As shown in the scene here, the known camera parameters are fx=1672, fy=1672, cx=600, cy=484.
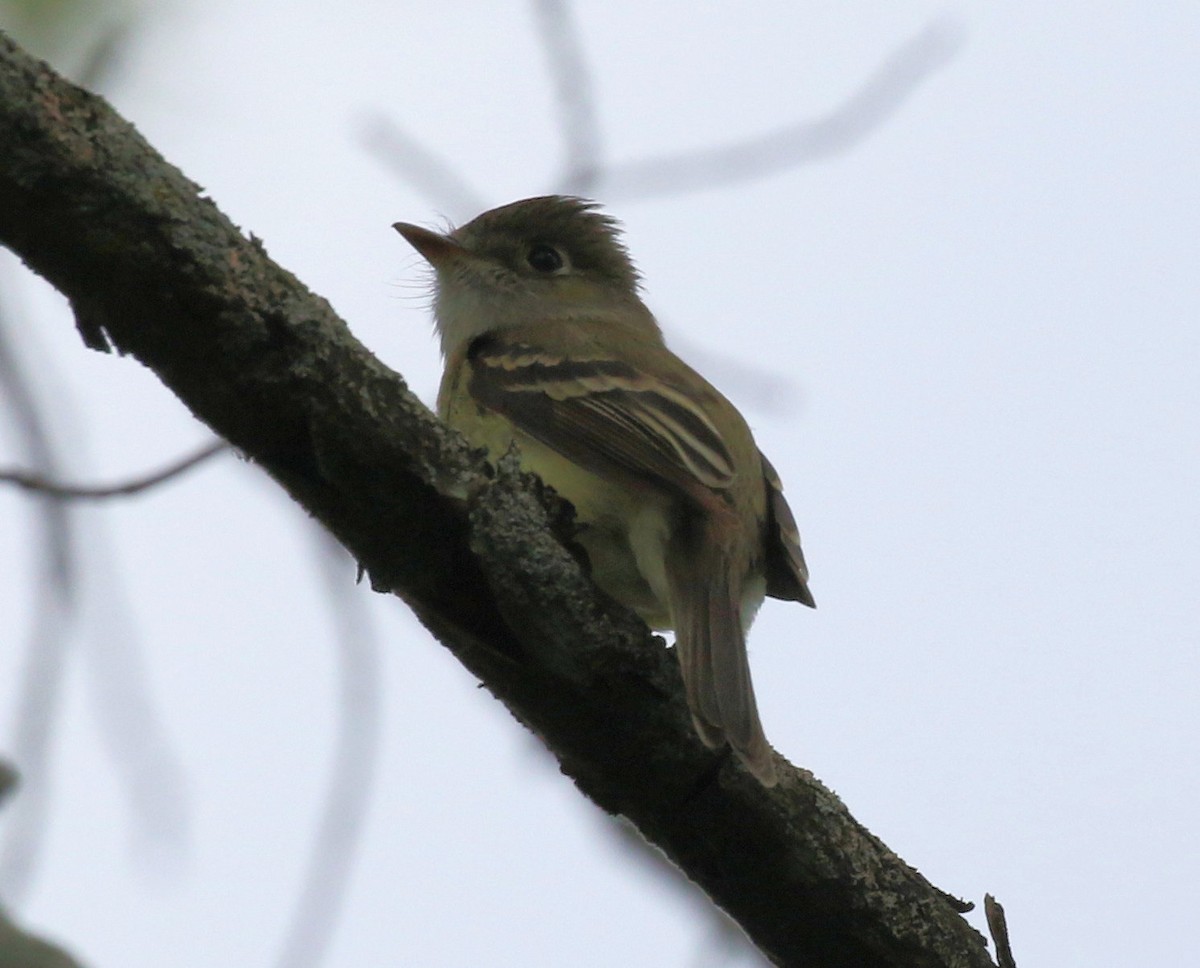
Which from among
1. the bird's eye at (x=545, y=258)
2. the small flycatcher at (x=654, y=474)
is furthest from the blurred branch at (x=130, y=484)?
the bird's eye at (x=545, y=258)

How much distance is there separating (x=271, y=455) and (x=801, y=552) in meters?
2.19

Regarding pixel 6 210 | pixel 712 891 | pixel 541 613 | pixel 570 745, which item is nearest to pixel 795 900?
pixel 712 891

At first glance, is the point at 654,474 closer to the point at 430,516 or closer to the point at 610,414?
the point at 610,414

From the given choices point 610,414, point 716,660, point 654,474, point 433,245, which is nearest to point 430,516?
point 716,660

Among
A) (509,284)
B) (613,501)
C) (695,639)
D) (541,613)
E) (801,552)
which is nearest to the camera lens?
(541,613)

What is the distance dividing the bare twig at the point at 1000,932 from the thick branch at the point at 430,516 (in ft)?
0.77

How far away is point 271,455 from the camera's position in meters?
2.79

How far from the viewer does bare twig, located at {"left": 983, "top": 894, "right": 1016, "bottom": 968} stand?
10.1 ft

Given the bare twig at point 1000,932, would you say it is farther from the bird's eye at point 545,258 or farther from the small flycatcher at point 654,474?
the bird's eye at point 545,258

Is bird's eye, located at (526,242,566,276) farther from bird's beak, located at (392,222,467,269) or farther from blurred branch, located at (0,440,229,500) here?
blurred branch, located at (0,440,229,500)

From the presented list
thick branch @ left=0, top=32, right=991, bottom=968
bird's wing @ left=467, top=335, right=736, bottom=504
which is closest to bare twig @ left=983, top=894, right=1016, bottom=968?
thick branch @ left=0, top=32, right=991, bottom=968

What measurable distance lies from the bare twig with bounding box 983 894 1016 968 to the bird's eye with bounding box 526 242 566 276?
371cm

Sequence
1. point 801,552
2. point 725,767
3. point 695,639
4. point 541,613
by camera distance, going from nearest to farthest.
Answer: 1. point 541,613
2. point 725,767
3. point 695,639
4. point 801,552

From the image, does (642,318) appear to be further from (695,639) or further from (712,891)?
(712,891)
